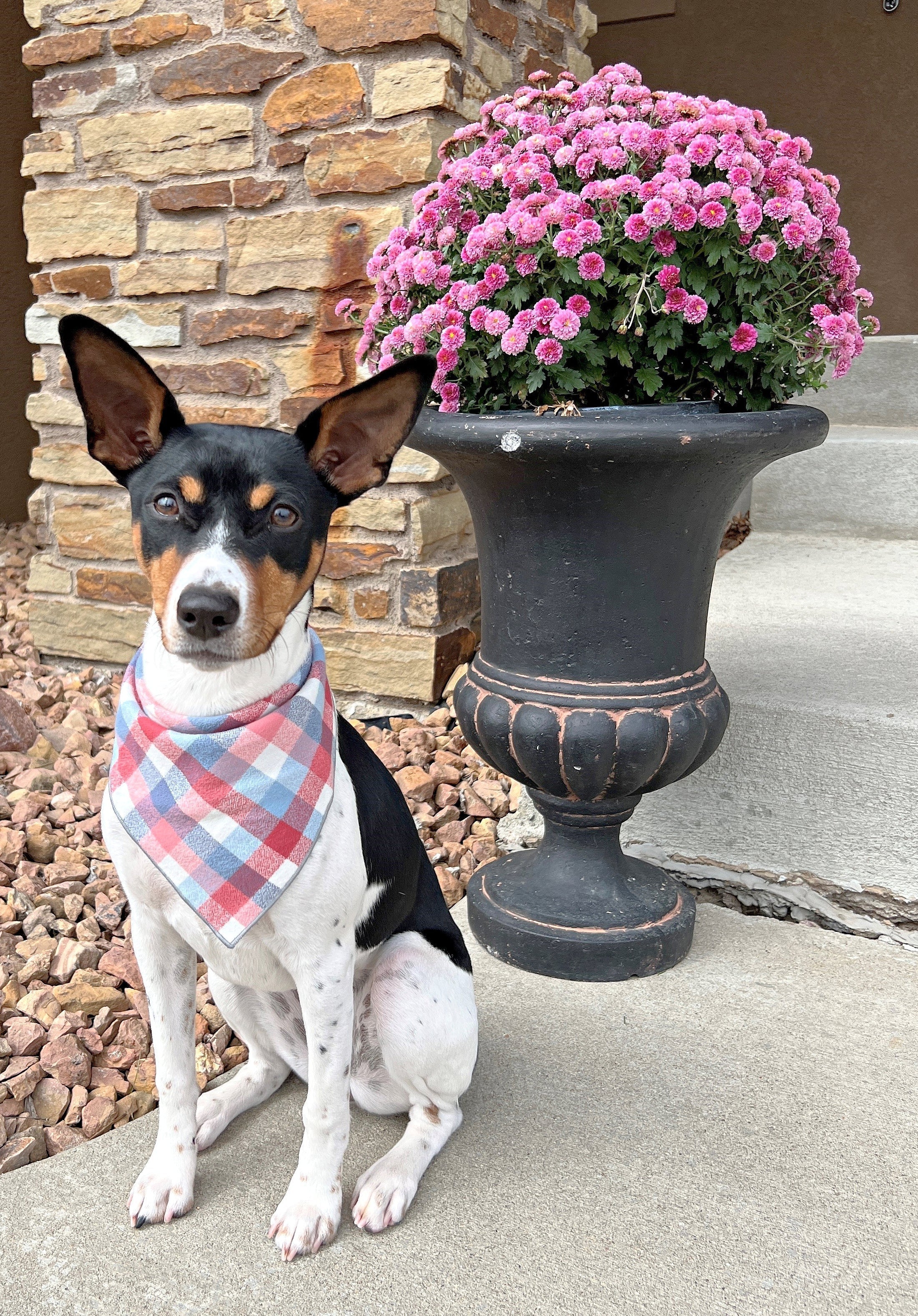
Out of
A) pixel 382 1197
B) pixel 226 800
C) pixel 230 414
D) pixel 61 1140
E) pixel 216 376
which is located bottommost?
pixel 61 1140

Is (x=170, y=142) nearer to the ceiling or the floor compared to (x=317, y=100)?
nearer to the floor

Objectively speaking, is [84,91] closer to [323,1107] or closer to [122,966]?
[122,966]

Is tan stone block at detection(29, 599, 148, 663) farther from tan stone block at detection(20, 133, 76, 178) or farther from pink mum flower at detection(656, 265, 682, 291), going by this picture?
pink mum flower at detection(656, 265, 682, 291)

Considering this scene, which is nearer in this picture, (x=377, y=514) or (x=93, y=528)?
(x=377, y=514)

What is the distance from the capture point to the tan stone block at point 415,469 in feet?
11.1

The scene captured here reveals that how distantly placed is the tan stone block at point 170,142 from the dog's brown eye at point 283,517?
2.51 m

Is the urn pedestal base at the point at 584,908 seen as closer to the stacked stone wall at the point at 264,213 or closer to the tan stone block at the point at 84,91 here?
the stacked stone wall at the point at 264,213

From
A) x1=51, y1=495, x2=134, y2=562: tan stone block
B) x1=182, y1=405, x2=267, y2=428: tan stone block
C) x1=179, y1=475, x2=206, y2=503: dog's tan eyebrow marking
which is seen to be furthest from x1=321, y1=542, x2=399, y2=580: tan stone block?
x1=179, y1=475, x2=206, y2=503: dog's tan eyebrow marking

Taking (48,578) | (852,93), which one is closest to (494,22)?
(48,578)

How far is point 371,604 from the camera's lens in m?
3.53

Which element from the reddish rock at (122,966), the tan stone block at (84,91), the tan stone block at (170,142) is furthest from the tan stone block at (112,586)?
the reddish rock at (122,966)

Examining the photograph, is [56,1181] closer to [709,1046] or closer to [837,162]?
[709,1046]

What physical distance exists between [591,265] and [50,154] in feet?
9.03

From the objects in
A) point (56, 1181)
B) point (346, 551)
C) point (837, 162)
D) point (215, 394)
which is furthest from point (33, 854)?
point (837, 162)
